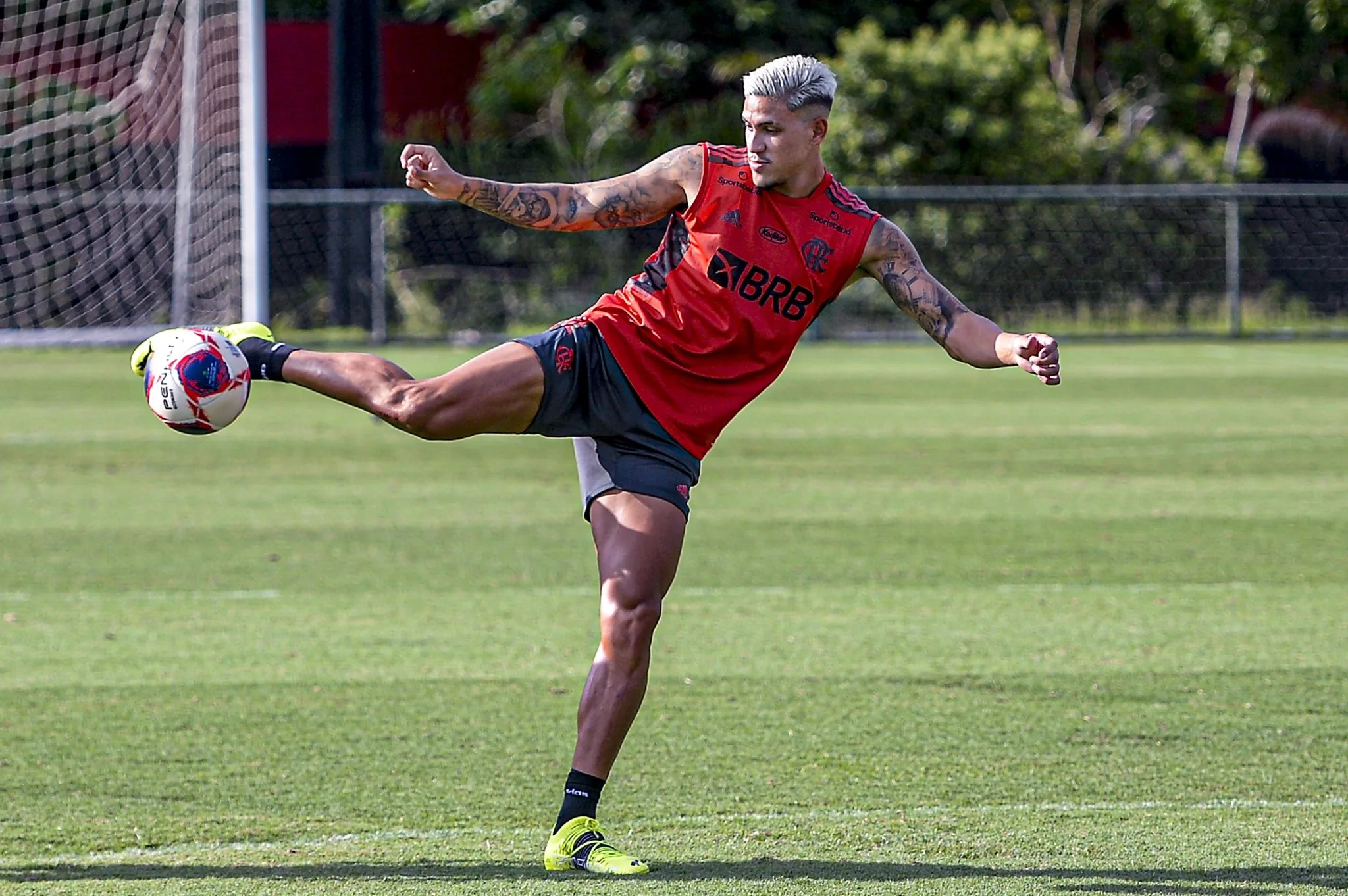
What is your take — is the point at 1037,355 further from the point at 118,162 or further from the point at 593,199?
the point at 118,162

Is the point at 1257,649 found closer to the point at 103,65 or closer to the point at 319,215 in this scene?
the point at 103,65

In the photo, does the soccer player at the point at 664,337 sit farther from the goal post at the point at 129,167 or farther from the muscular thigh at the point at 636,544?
the goal post at the point at 129,167

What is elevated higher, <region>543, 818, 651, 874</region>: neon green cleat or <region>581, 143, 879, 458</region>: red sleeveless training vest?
<region>581, 143, 879, 458</region>: red sleeveless training vest

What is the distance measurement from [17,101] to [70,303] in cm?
462

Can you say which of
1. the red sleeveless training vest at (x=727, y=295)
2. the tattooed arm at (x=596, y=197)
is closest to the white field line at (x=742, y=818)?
the red sleeveless training vest at (x=727, y=295)

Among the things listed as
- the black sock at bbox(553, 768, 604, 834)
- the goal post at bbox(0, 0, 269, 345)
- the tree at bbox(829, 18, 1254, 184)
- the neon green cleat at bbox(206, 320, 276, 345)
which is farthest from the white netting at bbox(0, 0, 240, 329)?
the black sock at bbox(553, 768, 604, 834)

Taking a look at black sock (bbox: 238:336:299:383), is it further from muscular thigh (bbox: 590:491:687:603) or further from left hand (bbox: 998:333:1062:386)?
left hand (bbox: 998:333:1062:386)

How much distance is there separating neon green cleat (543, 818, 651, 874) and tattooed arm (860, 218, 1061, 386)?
1.66 metres

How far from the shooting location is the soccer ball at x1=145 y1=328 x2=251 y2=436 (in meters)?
4.95

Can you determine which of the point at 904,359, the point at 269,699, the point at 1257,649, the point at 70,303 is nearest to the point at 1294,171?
the point at 904,359

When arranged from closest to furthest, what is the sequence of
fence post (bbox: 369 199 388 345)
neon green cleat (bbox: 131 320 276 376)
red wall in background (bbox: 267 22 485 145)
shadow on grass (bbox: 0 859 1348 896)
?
shadow on grass (bbox: 0 859 1348 896) < neon green cleat (bbox: 131 320 276 376) < fence post (bbox: 369 199 388 345) < red wall in background (bbox: 267 22 485 145)

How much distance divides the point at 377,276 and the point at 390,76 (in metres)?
8.84

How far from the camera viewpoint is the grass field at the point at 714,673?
4.69 meters

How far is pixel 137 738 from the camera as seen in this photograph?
5867 mm
